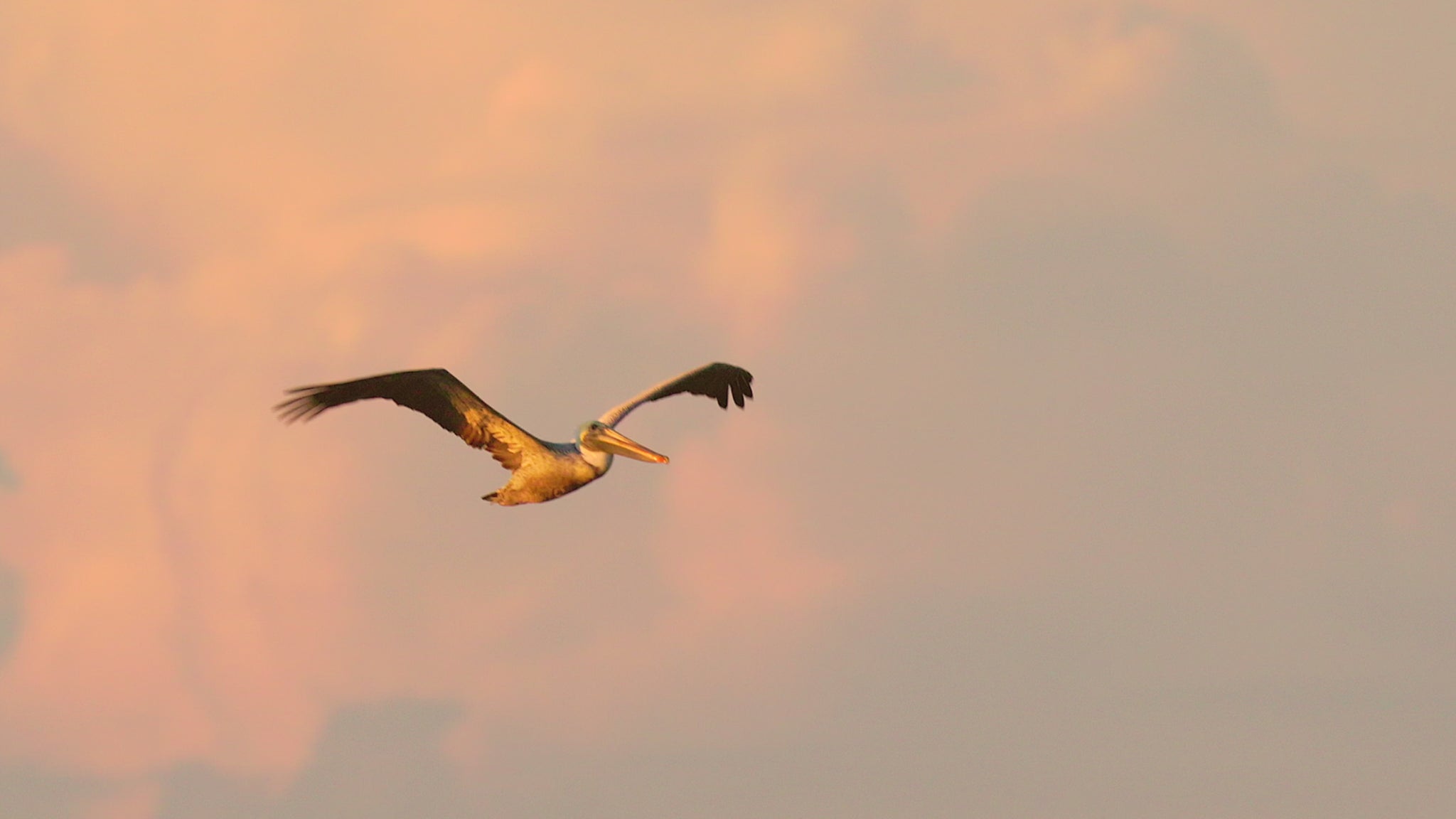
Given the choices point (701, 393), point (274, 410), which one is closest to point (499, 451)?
point (274, 410)

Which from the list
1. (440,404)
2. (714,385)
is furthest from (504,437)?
(714,385)

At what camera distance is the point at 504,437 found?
1205 inches

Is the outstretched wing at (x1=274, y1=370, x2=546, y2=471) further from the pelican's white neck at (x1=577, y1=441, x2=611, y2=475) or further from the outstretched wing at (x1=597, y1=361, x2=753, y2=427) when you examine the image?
the outstretched wing at (x1=597, y1=361, x2=753, y2=427)

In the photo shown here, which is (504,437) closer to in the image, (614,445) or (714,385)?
(614,445)

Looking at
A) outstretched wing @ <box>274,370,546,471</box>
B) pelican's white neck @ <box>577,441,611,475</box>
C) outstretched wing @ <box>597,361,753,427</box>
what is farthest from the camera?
outstretched wing @ <box>597,361,753,427</box>

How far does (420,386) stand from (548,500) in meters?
2.85

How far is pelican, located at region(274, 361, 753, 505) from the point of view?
96.3 ft

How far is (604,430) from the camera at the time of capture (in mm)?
31453

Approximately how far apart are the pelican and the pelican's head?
11 mm

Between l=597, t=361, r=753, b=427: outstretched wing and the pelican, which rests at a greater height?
l=597, t=361, r=753, b=427: outstretched wing

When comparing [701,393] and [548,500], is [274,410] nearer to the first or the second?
[548,500]

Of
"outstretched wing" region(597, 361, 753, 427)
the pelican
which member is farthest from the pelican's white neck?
"outstretched wing" region(597, 361, 753, 427)

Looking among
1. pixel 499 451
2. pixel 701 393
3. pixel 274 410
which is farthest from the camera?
pixel 701 393

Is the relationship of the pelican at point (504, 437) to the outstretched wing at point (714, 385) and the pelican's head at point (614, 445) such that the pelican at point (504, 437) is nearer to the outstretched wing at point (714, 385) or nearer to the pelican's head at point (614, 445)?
the pelican's head at point (614, 445)
